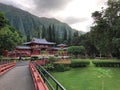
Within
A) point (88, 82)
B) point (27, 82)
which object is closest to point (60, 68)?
point (88, 82)

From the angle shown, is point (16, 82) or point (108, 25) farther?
point (108, 25)

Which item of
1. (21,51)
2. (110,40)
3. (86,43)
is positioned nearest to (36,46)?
(21,51)

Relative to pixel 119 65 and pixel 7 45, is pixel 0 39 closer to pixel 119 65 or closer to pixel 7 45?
pixel 7 45

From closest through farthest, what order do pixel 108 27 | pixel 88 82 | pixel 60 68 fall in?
pixel 88 82
pixel 60 68
pixel 108 27

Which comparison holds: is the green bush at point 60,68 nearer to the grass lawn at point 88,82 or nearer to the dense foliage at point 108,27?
the grass lawn at point 88,82

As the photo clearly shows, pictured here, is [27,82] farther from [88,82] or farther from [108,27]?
[108,27]

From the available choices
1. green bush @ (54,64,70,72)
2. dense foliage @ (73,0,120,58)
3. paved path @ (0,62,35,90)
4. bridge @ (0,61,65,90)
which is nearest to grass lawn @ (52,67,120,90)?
bridge @ (0,61,65,90)

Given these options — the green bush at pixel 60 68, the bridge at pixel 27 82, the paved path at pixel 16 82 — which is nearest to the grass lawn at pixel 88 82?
the bridge at pixel 27 82

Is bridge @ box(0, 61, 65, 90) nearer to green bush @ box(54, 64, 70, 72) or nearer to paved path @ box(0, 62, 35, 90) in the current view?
paved path @ box(0, 62, 35, 90)

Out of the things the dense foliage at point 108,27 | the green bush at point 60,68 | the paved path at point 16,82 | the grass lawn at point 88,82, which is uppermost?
the dense foliage at point 108,27

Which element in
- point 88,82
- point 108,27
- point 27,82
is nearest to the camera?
point 27,82

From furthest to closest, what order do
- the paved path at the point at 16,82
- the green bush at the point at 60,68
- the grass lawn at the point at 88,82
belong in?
the green bush at the point at 60,68
the grass lawn at the point at 88,82
the paved path at the point at 16,82

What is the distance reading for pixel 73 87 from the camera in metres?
20.4

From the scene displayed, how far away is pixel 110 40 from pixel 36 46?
4170 cm
